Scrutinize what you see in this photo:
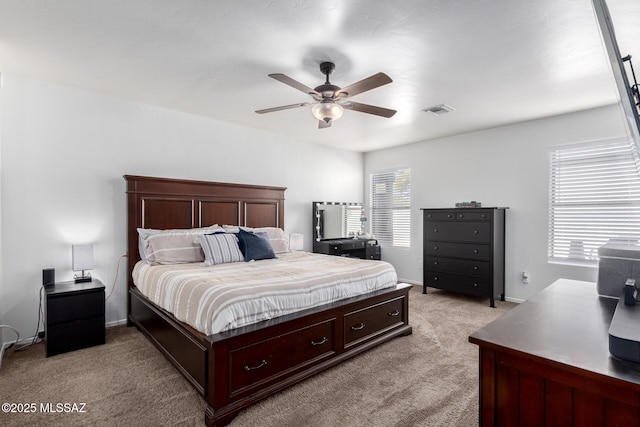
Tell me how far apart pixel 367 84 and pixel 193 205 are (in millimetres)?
2740

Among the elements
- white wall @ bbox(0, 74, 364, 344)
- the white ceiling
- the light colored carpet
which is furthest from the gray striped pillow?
the white ceiling

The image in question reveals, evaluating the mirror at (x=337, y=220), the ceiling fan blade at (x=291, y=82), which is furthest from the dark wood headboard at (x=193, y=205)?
the ceiling fan blade at (x=291, y=82)

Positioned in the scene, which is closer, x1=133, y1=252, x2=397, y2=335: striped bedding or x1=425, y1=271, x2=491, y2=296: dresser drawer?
x1=133, y1=252, x2=397, y2=335: striped bedding

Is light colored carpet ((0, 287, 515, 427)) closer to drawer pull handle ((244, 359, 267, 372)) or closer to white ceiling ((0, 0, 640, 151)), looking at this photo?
drawer pull handle ((244, 359, 267, 372))

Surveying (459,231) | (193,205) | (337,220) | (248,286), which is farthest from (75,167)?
(459,231)

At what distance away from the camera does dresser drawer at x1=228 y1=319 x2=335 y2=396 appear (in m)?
2.11

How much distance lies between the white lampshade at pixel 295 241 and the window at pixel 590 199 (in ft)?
11.5

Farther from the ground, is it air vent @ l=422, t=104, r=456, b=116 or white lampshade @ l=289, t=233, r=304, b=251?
air vent @ l=422, t=104, r=456, b=116

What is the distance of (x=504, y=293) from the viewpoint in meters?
4.72

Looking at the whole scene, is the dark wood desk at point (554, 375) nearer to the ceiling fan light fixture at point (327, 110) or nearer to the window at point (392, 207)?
the ceiling fan light fixture at point (327, 110)

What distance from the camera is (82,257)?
3.25 m

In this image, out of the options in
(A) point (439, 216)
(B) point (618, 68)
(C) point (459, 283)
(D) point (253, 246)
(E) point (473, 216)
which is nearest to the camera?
(B) point (618, 68)

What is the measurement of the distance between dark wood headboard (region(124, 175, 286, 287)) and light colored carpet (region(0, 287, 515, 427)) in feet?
3.79

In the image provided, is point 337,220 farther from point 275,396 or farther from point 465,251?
point 275,396
